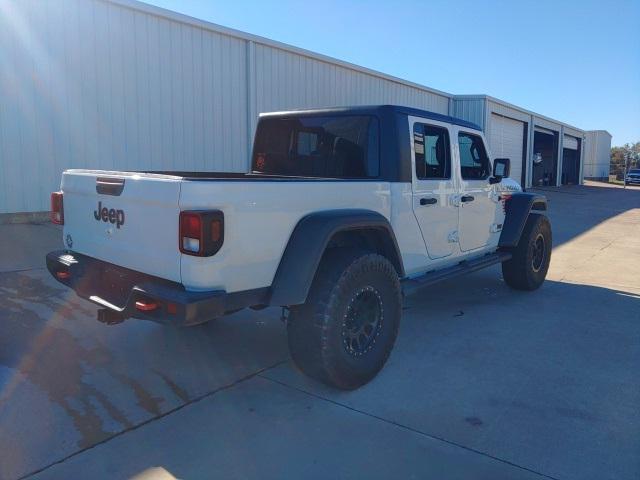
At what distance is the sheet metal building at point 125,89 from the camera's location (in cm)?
878

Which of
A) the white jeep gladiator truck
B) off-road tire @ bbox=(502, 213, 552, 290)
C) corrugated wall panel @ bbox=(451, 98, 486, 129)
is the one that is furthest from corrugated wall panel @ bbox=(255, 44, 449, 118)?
the white jeep gladiator truck

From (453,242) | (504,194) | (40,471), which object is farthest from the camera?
(504,194)

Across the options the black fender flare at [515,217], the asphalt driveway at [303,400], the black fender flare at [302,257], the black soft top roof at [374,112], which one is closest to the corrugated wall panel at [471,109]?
the black fender flare at [515,217]

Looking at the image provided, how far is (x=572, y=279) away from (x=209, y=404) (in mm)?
6147

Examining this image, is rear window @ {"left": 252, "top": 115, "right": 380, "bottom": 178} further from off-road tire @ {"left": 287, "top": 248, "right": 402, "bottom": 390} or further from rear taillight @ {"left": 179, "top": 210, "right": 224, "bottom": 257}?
rear taillight @ {"left": 179, "top": 210, "right": 224, "bottom": 257}

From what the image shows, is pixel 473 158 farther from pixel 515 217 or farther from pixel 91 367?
pixel 91 367

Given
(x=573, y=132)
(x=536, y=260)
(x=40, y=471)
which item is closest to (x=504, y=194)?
(x=536, y=260)

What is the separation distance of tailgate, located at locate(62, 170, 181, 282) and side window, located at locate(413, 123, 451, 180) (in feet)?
7.44

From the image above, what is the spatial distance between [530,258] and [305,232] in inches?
169

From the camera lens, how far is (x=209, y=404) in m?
3.52

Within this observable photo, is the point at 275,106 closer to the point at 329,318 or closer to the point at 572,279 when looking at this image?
the point at 572,279

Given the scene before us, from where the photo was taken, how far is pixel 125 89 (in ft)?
32.4

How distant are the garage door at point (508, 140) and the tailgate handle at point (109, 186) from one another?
23.6 m

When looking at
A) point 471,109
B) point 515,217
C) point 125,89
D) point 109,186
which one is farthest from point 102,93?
point 471,109
